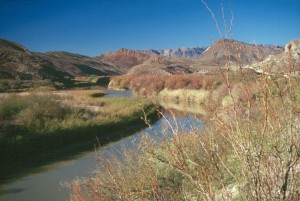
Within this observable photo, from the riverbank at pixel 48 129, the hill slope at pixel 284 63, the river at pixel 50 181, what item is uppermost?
the hill slope at pixel 284 63

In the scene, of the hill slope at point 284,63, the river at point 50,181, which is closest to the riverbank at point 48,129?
the river at point 50,181

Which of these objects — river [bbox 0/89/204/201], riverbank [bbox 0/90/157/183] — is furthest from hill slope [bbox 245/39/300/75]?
riverbank [bbox 0/90/157/183]

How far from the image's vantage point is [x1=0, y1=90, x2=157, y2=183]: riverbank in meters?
14.5

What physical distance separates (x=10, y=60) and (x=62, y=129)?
257ft

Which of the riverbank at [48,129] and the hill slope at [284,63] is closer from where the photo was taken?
the hill slope at [284,63]

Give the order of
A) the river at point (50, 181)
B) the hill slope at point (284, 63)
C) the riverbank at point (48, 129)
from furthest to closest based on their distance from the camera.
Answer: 1. the riverbank at point (48, 129)
2. the river at point (50, 181)
3. the hill slope at point (284, 63)

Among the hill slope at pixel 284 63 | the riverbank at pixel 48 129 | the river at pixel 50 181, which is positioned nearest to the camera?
the hill slope at pixel 284 63

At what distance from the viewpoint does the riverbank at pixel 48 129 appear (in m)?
14.5

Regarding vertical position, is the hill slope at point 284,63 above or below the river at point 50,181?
above

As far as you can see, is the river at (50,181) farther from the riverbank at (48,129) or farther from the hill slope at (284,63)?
the hill slope at (284,63)

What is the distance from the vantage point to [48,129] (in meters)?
17.8

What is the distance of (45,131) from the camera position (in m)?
17.5

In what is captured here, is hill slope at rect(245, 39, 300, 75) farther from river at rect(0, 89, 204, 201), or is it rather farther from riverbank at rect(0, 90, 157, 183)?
riverbank at rect(0, 90, 157, 183)

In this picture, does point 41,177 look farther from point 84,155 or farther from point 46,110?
point 46,110
